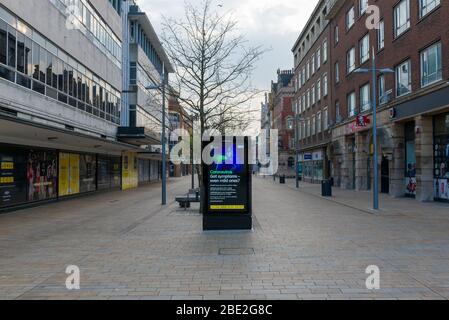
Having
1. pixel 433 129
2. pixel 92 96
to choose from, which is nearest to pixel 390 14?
pixel 433 129

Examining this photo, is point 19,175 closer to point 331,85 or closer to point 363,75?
point 363,75

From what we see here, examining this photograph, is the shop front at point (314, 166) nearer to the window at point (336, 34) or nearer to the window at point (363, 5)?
the window at point (336, 34)

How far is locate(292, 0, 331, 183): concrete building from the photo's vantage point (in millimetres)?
41500

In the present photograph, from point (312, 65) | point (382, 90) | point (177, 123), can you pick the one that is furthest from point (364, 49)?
point (177, 123)

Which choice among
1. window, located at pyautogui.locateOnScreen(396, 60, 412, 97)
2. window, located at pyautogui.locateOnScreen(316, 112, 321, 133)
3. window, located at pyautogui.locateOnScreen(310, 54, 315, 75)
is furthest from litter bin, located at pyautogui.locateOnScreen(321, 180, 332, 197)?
window, located at pyautogui.locateOnScreen(310, 54, 315, 75)

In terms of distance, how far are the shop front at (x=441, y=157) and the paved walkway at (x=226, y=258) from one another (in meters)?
6.58

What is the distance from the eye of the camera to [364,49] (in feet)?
97.1

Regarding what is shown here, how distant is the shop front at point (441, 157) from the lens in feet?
63.8

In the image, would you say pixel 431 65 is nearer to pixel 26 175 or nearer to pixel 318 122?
pixel 26 175

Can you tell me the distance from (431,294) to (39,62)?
18006 millimetres

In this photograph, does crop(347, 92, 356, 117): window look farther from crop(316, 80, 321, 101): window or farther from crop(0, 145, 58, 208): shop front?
crop(0, 145, 58, 208): shop front

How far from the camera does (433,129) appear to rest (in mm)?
20625

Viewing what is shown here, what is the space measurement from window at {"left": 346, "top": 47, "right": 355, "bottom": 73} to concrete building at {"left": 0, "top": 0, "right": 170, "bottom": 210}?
17880 mm

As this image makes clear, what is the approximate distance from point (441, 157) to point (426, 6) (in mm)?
7240
